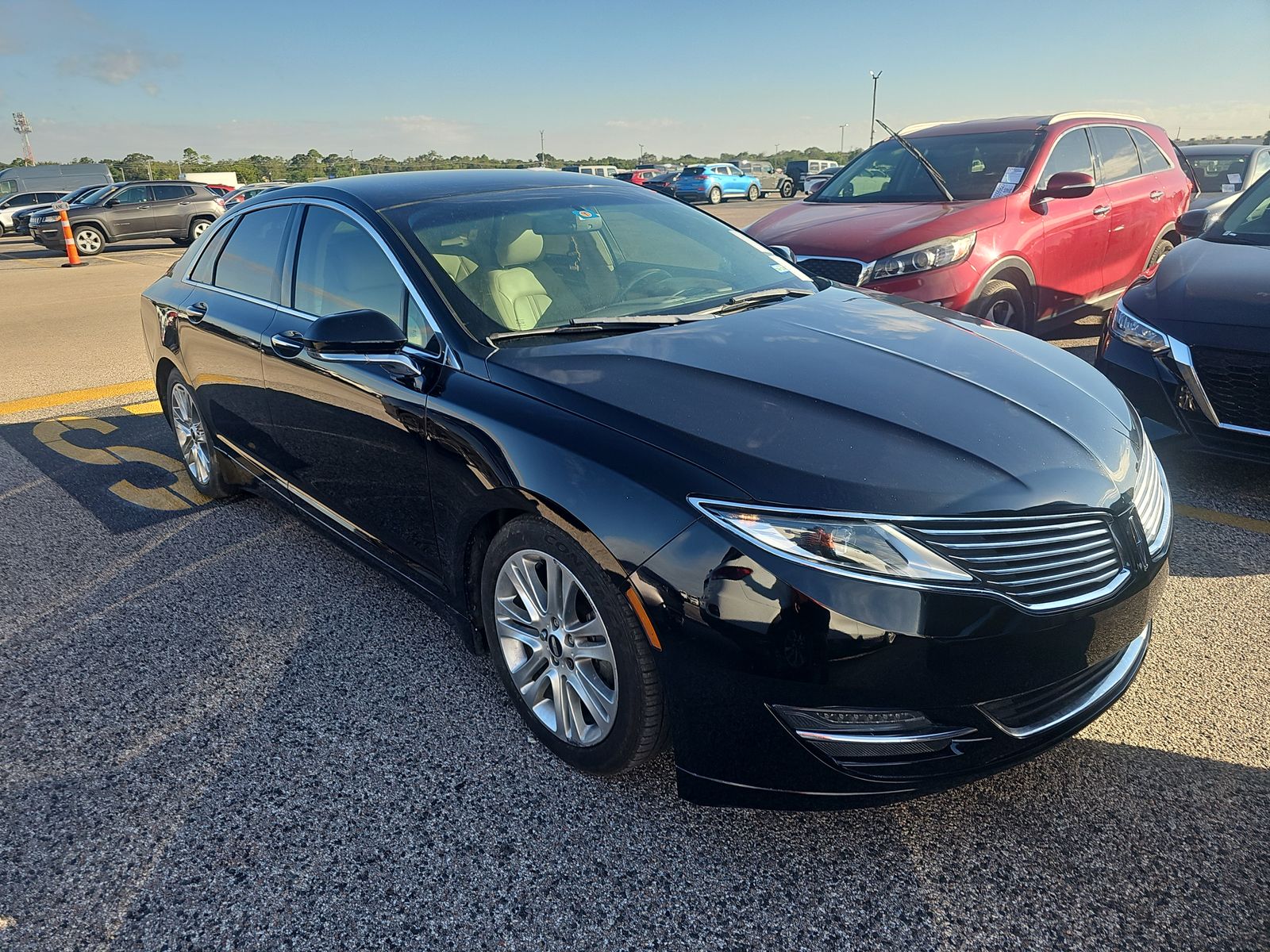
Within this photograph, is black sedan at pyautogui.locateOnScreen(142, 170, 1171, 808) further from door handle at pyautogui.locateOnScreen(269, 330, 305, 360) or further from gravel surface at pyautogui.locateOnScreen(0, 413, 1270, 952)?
gravel surface at pyautogui.locateOnScreen(0, 413, 1270, 952)

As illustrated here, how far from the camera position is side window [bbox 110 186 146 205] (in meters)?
21.7

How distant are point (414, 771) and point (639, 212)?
2.35m

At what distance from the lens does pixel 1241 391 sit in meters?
3.85

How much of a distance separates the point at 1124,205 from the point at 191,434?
268 inches

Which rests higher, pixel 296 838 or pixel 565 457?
pixel 565 457

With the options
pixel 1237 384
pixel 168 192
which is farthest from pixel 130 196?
pixel 1237 384

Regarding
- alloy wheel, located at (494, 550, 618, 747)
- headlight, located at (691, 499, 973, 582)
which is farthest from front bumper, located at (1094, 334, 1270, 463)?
alloy wheel, located at (494, 550, 618, 747)

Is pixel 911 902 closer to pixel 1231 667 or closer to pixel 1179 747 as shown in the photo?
pixel 1179 747

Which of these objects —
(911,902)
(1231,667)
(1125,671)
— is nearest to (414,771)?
(911,902)

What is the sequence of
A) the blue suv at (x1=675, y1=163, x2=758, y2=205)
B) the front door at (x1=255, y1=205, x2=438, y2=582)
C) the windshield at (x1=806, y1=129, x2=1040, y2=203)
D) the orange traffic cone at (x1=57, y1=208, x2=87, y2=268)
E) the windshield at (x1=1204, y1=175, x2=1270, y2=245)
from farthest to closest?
1. the blue suv at (x1=675, y1=163, x2=758, y2=205)
2. the orange traffic cone at (x1=57, y1=208, x2=87, y2=268)
3. the windshield at (x1=806, y1=129, x2=1040, y2=203)
4. the windshield at (x1=1204, y1=175, x2=1270, y2=245)
5. the front door at (x1=255, y1=205, x2=438, y2=582)

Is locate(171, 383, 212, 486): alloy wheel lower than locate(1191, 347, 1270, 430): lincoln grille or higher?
lower

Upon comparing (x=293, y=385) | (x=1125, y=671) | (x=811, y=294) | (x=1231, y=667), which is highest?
(x=811, y=294)

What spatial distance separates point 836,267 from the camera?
576 cm

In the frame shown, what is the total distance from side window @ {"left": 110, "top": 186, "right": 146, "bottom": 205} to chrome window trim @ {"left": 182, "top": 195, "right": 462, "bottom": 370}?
20725 mm
